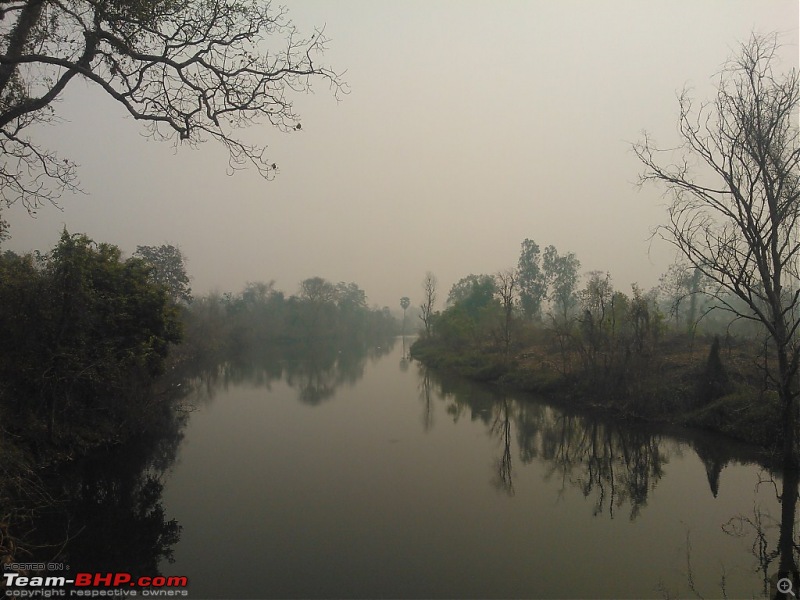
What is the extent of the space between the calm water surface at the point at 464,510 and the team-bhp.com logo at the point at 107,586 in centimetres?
21

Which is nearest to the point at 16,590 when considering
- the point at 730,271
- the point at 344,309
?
the point at 730,271

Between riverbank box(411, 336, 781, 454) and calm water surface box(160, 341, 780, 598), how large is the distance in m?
0.90

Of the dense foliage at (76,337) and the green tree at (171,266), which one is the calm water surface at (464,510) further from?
the green tree at (171,266)

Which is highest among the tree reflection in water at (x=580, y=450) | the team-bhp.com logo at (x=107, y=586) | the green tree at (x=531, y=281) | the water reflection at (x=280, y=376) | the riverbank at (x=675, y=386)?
the green tree at (x=531, y=281)


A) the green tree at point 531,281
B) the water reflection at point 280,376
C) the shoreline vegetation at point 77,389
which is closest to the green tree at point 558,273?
the green tree at point 531,281

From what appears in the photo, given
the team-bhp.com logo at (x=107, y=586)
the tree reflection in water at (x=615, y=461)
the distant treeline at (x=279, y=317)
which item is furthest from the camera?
the distant treeline at (x=279, y=317)

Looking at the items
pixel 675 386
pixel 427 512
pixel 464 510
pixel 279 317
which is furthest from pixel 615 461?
pixel 279 317

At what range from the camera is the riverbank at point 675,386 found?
37.2ft

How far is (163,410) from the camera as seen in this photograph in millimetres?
14883

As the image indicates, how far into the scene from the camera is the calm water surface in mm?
5590

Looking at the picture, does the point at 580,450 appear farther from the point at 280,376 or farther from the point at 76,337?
the point at 280,376

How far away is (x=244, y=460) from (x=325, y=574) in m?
5.55

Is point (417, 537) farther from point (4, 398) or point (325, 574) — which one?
point (4, 398)

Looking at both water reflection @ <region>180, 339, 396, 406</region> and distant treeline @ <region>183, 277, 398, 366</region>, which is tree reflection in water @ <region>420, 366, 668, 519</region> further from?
distant treeline @ <region>183, 277, 398, 366</region>
